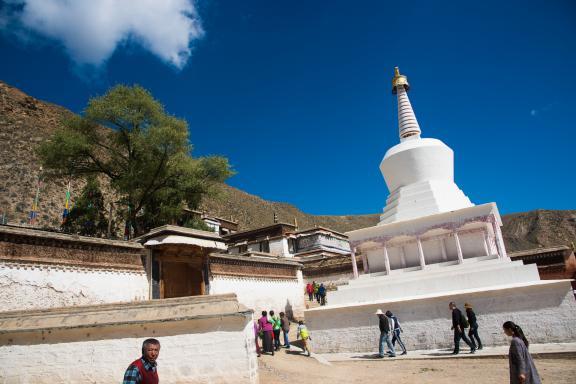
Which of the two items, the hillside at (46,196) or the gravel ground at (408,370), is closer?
the gravel ground at (408,370)

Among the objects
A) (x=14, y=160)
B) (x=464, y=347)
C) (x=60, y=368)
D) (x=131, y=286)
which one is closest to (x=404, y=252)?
(x=464, y=347)

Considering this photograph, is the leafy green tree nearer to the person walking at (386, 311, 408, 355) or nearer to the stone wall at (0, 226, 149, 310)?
the stone wall at (0, 226, 149, 310)

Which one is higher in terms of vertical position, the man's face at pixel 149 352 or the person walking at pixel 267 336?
the man's face at pixel 149 352

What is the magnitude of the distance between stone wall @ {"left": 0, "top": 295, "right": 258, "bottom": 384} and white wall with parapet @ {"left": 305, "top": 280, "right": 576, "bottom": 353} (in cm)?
826

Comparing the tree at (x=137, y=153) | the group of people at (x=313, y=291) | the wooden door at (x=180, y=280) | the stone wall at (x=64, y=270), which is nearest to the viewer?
the stone wall at (x=64, y=270)

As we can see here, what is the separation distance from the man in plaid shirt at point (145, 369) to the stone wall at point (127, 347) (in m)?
2.88

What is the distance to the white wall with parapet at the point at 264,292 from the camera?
16984 mm

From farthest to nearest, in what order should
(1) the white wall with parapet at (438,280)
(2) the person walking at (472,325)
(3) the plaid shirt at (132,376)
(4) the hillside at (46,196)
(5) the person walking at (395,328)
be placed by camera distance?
(4) the hillside at (46,196)
(1) the white wall with parapet at (438,280)
(5) the person walking at (395,328)
(2) the person walking at (472,325)
(3) the plaid shirt at (132,376)

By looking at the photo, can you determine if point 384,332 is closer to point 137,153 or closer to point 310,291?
point 310,291

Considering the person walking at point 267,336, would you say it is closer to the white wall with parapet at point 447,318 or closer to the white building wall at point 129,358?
the white wall with parapet at point 447,318

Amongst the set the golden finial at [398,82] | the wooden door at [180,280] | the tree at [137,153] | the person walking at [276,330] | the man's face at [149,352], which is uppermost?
the golden finial at [398,82]

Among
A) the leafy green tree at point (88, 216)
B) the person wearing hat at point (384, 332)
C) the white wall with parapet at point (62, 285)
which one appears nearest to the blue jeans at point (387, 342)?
the person wearing hat at point (384, 332)

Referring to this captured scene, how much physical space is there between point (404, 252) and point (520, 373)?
12836 mm

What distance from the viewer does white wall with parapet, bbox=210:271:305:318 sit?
669 inches
